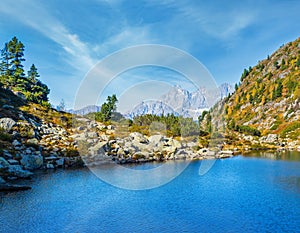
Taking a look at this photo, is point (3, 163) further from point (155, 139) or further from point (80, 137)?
point (155, 139)

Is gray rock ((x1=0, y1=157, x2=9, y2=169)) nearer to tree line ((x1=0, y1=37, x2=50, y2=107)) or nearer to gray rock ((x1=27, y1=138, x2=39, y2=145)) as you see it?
gray rock ((x1=27, y1=138, x2=39, y2=145))

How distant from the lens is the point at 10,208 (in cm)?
4166

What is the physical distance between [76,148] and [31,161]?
20.8 metres

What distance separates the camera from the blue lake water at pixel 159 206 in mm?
35812

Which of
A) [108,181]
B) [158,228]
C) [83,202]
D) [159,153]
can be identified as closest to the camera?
[158,228]

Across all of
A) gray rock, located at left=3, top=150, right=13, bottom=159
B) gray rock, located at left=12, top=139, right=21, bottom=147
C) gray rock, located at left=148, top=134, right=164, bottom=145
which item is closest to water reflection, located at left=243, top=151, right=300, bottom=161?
gray rock, located at left=148, top=134, right=164, bottom=145

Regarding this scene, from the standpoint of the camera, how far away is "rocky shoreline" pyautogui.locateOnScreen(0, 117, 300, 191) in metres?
72.1

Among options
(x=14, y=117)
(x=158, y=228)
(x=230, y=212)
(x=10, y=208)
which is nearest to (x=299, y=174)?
(x=230, y=212)

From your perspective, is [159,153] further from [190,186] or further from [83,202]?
[83,202]

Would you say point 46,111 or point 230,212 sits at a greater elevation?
point 46,111

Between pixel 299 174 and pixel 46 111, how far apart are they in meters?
104

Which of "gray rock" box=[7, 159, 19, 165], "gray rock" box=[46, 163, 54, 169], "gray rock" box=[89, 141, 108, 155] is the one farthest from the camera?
"gray rock" box=[89, 141, 108, 155]

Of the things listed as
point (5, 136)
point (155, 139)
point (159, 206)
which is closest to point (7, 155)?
point (5, 136)

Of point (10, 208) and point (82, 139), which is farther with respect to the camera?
point (82, 139)
